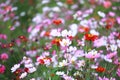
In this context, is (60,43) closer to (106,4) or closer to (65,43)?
(65,43)

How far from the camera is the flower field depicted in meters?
3.61

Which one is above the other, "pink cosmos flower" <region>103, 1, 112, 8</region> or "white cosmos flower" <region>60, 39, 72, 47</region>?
"pink cosmos flower" <region>103, 1, 112, 8</region>

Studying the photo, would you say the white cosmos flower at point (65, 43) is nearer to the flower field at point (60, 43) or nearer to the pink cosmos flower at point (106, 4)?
the flower field at point (60, 43)

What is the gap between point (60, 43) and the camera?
358 cm

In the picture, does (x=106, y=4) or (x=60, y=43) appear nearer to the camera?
(x=60, y=43)

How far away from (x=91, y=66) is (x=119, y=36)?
0.72 meters

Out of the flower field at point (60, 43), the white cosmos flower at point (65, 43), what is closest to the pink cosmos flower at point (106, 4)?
the flower field at point (60, 43)

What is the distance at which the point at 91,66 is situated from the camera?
3.62 meters

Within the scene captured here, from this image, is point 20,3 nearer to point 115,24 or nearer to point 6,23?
point 6,23

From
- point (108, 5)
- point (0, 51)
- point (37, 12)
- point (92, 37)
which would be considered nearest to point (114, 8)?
point (108, 5)

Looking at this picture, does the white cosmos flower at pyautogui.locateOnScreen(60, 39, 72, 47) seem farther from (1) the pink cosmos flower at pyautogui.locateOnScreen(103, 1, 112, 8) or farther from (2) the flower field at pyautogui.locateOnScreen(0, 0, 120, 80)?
(1) the pink cosmos flower at pyautogui.locateOnScreen(103, 1, 112, 8)

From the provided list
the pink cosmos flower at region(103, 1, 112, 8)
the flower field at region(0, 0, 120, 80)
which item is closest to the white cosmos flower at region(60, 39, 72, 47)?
the flower field at region(0, 0, 120, 80)

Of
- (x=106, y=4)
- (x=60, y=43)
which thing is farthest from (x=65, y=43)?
(x=106, y=4)

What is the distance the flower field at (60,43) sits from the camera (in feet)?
11.8
